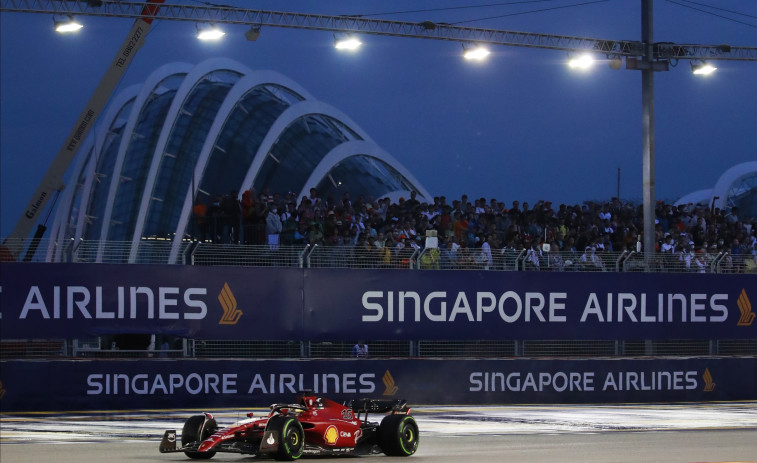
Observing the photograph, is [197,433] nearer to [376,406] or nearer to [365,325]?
[376,406]

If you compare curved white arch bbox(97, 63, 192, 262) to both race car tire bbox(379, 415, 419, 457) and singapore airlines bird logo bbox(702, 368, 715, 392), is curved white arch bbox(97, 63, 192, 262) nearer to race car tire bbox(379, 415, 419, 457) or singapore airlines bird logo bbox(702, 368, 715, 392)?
singapore airlines bird logo bbox(702, 368, 715, 392)

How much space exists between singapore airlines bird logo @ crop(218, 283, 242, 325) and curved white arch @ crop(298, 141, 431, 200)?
31.0 metres

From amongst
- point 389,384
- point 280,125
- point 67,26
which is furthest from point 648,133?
point 280,125

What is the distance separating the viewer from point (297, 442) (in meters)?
11.0

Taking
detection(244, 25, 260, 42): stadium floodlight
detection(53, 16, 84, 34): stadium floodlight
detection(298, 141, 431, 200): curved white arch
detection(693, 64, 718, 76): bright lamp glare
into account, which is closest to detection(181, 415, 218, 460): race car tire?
detection(53, 16, 84, 34): stadium floodlight

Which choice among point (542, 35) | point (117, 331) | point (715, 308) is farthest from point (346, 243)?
point (542, 35)

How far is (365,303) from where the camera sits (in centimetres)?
1916

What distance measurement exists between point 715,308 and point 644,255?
5.67ft

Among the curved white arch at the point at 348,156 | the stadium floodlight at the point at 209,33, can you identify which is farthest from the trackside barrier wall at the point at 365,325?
the curved white arch at the point at 348,156

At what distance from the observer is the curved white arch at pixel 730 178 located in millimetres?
57172

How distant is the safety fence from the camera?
18.1 m

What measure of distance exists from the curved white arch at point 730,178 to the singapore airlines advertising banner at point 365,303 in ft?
122

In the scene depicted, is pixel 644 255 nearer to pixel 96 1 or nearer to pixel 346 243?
pixel 346 243

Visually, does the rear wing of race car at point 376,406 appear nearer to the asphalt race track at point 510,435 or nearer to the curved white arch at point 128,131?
the asphalt race track at point 510,435
